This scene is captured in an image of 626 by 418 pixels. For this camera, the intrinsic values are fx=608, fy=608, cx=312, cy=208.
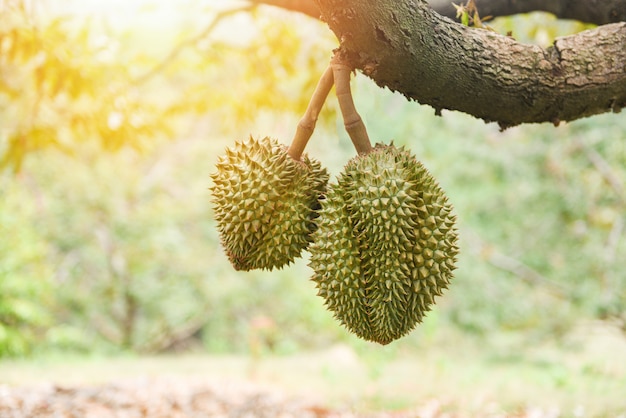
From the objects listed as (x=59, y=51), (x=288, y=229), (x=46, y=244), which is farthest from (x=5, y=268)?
(x=288, y=229)

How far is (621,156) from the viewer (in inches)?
217

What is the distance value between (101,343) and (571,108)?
26.6ft

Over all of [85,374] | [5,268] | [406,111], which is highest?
[406,111]

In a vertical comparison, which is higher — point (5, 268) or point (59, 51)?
point (5, 268)

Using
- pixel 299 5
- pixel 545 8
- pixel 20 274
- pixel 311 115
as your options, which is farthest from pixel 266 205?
pixel 20 274

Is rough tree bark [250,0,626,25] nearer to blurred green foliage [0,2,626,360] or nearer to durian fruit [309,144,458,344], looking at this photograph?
durian fruit [309,144,458,344]

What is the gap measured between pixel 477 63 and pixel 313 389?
3.65 m

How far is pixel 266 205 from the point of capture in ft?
4.69

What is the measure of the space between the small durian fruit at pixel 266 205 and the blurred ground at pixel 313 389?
2.48m

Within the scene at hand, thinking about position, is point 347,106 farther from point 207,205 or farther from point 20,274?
point 207,205

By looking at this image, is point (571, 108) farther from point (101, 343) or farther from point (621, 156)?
point (101, 343)

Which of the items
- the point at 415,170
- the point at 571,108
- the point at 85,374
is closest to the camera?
the point at 415,170

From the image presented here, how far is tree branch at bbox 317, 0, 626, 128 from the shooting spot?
1.15 meters

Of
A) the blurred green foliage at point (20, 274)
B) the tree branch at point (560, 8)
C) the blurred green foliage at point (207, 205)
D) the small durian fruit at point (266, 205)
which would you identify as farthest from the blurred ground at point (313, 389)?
the small durian fruit at point (266, 205)
